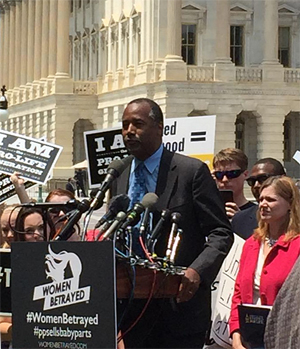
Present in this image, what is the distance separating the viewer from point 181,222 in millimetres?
8055

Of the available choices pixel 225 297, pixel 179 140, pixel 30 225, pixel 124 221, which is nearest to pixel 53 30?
pixel 179 140

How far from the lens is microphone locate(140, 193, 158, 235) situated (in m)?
7.30

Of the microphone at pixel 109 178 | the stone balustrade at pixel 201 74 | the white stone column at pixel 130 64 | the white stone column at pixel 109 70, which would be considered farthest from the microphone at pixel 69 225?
the white stone column at pixel 109 70

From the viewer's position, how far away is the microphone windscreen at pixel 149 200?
7445mm

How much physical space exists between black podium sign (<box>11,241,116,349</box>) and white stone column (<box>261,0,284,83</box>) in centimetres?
5643

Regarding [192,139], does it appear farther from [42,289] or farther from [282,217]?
[42,289]

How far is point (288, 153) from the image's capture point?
65.8 m

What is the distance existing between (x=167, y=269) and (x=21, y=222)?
1.75 meters

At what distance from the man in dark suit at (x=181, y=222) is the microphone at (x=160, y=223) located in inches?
10.3

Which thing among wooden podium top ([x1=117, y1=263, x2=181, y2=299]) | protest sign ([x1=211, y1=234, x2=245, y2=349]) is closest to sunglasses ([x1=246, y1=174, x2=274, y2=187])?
protest sign ([x1=211, y1=234, x2=245, y2=349])

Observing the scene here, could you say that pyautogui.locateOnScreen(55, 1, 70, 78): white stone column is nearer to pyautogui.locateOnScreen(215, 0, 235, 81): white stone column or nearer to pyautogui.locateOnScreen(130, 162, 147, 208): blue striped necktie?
pyautogui.locateOnScreen(215, 0, 235, 81): white stone column

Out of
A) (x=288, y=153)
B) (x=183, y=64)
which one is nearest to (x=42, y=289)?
(x=183, y=64)

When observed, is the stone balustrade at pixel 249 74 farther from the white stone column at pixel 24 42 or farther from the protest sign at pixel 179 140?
the protest sign at pixel 179 140

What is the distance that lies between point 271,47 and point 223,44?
2390 millimetres
